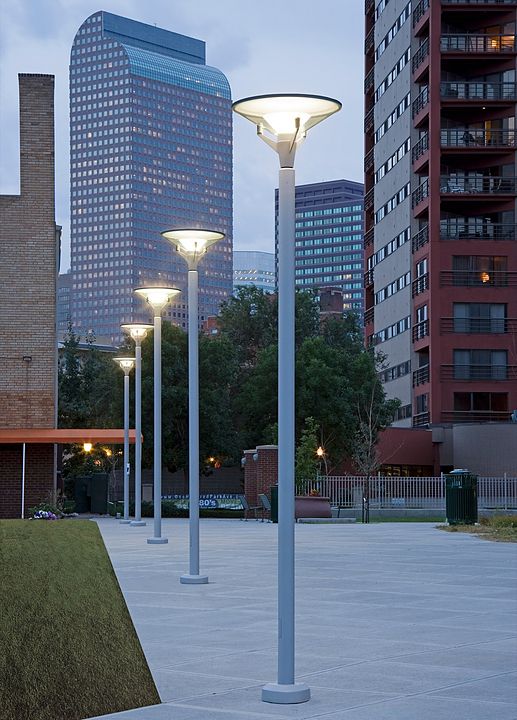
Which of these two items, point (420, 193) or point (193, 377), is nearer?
point (193, 377)

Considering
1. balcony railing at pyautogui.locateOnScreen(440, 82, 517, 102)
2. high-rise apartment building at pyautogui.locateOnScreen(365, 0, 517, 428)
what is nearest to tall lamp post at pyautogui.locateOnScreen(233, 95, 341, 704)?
high-rise apartment building at pyautogui.locateOnScreen(365, 0, 517, 428)

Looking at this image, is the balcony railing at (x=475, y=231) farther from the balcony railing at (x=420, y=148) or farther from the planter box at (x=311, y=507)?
the planter box at (x=311, y=507)

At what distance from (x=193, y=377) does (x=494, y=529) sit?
14.6 meters

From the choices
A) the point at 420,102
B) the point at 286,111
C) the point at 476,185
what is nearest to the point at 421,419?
the point at 476,185

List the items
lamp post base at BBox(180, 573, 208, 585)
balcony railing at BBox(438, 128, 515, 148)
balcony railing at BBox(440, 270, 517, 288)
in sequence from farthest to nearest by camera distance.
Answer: balcony railing at BBox(438, 128, 515, 148) < balcony railing at BBox(440, 270, 517, 288) < lamp post base at BBox(180, 573, 208, 585)

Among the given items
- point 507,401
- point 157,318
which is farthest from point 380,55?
point 157,318

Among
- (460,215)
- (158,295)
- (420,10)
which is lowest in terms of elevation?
(158,295)

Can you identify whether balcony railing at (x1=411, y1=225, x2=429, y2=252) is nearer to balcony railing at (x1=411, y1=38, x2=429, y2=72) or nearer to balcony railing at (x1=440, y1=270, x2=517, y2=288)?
balcony railing at (x1=440, y1=270, x2=517, y2=288)

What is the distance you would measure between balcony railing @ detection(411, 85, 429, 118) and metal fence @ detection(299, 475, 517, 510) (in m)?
28.4

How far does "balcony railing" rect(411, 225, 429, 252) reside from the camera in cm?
6775

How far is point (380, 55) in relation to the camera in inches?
3236

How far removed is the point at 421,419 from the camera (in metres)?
68.7

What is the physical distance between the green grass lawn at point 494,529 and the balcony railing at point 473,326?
33.5m

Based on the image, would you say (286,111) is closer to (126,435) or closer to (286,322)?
(286,322)
